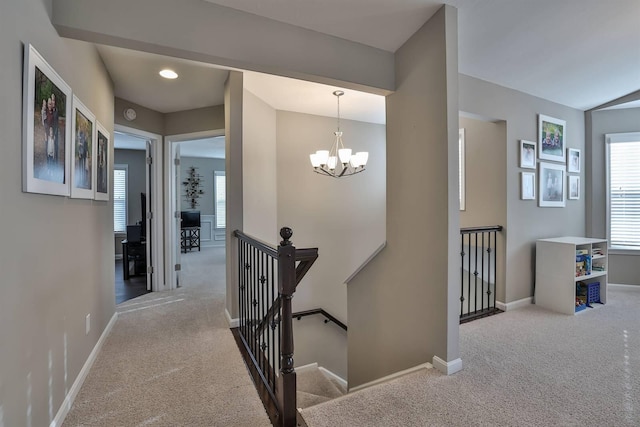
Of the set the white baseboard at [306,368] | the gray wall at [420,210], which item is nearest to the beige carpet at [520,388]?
the gray wall at [420,210]

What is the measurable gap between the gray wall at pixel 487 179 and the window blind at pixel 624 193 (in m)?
2.01

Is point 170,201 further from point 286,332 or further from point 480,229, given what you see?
point 480,229

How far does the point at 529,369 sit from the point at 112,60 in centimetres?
406

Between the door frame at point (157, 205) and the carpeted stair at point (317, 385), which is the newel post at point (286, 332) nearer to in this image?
the carpeted stair at point (317, 385)

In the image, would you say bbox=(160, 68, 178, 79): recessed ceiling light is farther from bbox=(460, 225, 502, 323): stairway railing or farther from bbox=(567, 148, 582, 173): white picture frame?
bbox=(567, 148, 582, 173): white picture frame

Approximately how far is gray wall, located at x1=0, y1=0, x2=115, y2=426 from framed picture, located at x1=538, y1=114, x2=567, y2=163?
14.4ft

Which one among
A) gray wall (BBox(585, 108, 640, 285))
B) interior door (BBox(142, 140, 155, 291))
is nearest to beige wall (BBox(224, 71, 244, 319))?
interior door (BBox(142, 140, 155, 291))

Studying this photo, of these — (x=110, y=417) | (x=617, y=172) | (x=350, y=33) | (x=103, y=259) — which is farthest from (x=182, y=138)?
(x=617, y=172)

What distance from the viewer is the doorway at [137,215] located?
3895 mm

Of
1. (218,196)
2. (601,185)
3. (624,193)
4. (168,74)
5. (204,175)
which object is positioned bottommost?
(624,193)

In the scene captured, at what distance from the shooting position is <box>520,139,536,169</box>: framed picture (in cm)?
326

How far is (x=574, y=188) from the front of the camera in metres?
3.81

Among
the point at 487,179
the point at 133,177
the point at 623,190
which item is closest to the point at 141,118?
the point at 133,177

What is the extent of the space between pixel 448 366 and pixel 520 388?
41 cm
